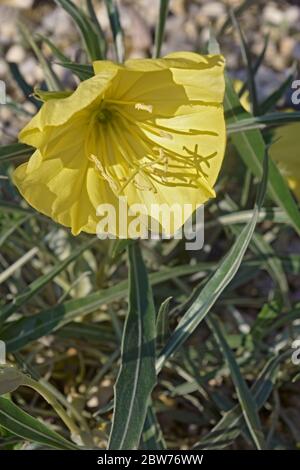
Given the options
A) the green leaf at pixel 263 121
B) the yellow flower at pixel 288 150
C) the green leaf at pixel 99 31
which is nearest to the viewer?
the green leaf at pixel 263 121

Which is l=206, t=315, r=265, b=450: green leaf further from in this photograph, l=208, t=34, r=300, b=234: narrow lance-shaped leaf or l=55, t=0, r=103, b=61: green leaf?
l=55, t=0, r=103, b=61: green leaf

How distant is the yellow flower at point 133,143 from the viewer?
51.7 inches

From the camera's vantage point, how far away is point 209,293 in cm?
146

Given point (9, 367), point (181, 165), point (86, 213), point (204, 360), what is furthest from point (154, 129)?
point (204, 360)

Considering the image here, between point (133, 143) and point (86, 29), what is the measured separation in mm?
251

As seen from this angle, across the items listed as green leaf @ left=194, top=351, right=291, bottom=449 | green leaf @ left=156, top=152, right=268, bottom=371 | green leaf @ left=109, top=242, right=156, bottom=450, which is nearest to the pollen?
green leaf @ left=156, top=152, right=268, bottom=371

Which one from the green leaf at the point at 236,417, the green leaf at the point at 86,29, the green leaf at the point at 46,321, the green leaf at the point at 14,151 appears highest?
the green leaf at the point at 86,29

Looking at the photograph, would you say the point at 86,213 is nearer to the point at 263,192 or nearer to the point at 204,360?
the point at 263,192

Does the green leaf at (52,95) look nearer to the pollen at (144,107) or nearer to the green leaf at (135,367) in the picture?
the pollen at (144,107)

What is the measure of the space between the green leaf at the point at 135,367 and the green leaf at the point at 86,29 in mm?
389

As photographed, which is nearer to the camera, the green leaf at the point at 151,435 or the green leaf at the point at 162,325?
the green leaf at the point at 162,325

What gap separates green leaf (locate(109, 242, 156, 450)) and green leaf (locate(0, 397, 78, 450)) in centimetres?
11

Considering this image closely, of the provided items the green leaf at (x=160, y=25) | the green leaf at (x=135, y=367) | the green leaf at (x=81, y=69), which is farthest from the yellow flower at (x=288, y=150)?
the green leaf at (x=81, y=69)

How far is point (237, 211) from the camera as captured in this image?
1.83 metres
